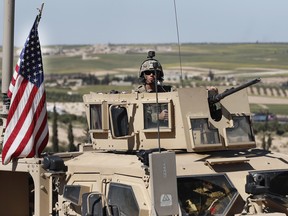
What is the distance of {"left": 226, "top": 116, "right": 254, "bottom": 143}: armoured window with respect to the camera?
1381 cm

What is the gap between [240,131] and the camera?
45.9ft

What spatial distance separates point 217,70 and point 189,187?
106 meters

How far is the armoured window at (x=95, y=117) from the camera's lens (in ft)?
47.0

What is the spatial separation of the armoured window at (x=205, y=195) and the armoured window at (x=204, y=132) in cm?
100

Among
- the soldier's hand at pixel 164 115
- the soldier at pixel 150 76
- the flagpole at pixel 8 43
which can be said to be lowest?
the soldier's hand at pixel 164 115

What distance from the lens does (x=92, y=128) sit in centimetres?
1453

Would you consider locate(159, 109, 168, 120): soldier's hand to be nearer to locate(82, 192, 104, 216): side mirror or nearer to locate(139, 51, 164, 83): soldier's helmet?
locate(139, 51, 164, 83): soldier's helmet

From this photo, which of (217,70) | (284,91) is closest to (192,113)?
(284,91)

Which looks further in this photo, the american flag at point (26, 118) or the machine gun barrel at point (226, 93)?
the american flag at point (26, 118)

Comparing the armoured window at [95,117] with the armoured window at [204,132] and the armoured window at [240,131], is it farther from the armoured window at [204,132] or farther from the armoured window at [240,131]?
the armoured window at [240,131]

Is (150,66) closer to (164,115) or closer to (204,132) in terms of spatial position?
(164,115)

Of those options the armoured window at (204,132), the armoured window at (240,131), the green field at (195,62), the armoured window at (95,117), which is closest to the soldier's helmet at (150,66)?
the armoured window at (95,117)

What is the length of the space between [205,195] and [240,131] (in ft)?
6.07

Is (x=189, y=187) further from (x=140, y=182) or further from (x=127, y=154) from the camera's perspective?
(x=127, y=154)
